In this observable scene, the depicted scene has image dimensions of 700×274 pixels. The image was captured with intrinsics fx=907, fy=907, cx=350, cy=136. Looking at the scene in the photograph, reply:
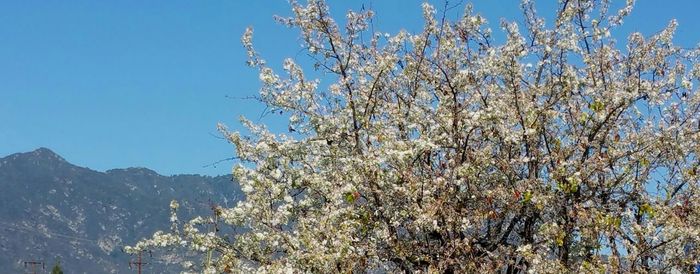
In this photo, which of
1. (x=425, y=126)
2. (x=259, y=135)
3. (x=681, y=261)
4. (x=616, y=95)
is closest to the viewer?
(x=681, y=261)

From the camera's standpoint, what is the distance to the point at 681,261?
12.2 meters

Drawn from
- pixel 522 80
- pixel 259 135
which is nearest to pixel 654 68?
pixel 522 80

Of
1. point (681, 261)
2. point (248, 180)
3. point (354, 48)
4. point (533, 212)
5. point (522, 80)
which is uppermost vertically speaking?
point (354, 48)

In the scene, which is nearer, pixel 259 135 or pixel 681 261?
pixel 681 261

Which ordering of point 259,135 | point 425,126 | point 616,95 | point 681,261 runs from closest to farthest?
point 681,261 < point 616,95 < point 425,126 < point 259,135

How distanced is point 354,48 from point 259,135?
2227mm

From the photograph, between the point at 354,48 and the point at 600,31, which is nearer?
the point at 600,31

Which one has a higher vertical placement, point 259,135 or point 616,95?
point 259,135

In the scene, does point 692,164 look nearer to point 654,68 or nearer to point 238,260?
point 654,68

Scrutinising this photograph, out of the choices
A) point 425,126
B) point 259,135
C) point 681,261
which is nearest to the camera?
point 681,261

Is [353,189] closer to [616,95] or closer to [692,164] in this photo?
[616,95]

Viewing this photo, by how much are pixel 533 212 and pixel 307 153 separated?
12.4 feet

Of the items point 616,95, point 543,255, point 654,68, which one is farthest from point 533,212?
point 654,68

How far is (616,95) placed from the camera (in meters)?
13.1
